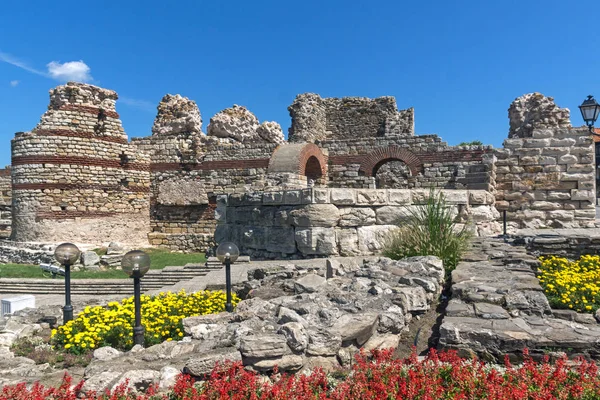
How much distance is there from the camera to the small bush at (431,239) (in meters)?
6.21

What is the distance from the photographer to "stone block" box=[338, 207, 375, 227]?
24.1 feet

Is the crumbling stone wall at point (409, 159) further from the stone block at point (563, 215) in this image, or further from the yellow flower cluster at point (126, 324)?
the yellow flower cluster at point (126, 324)

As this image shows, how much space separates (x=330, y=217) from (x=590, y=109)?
219 inches

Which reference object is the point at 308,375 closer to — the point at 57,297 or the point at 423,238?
the point at 423,238

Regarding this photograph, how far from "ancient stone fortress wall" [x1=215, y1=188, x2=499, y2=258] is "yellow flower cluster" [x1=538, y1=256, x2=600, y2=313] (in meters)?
2.12

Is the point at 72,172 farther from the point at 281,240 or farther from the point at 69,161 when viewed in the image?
the point at 281,240

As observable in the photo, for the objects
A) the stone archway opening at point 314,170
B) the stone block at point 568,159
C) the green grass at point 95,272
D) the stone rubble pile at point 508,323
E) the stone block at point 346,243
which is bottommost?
the green grass at point 95,272

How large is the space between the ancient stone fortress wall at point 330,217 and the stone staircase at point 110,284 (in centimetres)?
257

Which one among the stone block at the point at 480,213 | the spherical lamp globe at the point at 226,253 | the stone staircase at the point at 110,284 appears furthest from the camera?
the stone staircase at the point at 110,284

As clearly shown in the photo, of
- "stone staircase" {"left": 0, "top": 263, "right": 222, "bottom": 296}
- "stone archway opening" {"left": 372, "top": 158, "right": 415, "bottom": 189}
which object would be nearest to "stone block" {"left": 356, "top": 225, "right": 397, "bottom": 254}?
"stone staircase" {"left": 0, "top": 263, "right": 222, "bottom": 296}

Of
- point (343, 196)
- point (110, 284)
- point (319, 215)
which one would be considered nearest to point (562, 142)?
point (343, 196)

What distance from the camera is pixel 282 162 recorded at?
13.0 meters

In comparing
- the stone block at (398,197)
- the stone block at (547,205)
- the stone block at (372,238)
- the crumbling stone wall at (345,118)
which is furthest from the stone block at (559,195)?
the crumbling stone wall at (345,118)

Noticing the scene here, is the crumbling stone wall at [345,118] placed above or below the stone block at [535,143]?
above
